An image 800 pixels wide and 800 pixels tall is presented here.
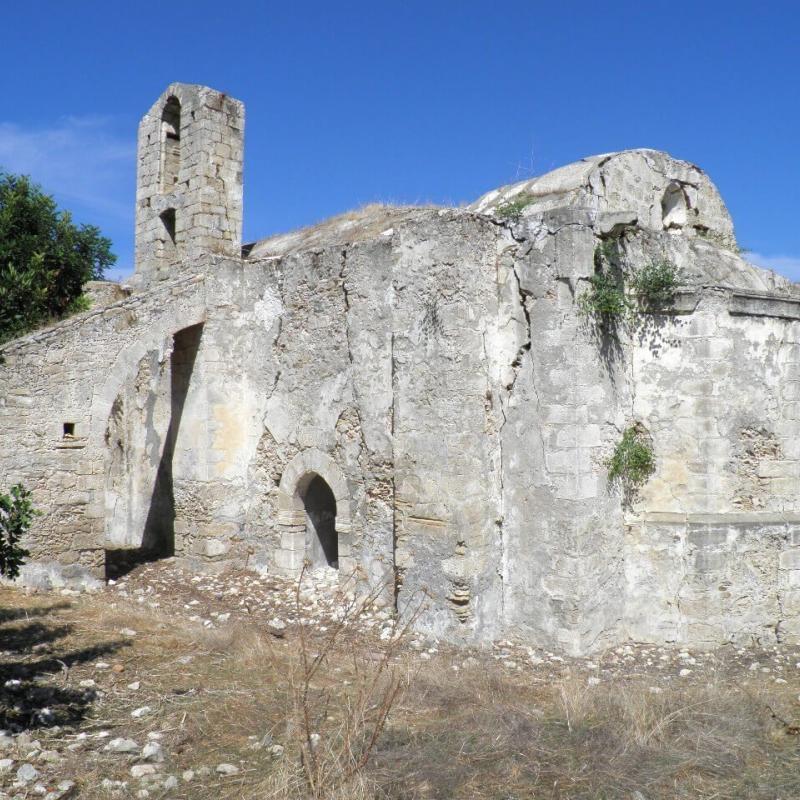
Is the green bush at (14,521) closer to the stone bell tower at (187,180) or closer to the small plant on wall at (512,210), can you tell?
the small plant on wall at (512,210)

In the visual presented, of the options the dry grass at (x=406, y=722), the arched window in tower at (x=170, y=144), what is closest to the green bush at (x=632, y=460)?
the dry grass at (x=406, y=722)

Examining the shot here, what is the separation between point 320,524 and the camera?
8.83 metres

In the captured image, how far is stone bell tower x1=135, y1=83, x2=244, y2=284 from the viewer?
32.1ft

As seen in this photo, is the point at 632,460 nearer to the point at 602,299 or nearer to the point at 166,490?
the point at 602,299

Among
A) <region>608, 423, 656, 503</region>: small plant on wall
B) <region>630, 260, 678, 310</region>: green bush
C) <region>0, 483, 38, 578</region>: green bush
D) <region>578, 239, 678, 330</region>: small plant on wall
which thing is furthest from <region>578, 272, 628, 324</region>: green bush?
<region>0, 483, 38, 578</region>: green bush

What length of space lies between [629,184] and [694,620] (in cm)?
399

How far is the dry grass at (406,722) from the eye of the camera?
4.02 m

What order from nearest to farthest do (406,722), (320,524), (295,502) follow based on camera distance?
1. (406,722)
2. (295,502)
3. (320,524)

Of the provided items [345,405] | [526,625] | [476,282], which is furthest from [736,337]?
[345,405]

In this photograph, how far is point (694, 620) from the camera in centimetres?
664

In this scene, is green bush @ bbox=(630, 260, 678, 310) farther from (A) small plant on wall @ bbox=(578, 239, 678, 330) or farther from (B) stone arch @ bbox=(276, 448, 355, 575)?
(B) stone arch @ bbox=(276, 448, 355, 575)

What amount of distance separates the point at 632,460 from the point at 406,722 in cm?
306

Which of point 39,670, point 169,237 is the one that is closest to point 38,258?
point 169,237

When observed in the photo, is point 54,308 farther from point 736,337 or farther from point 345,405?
point 736,337
